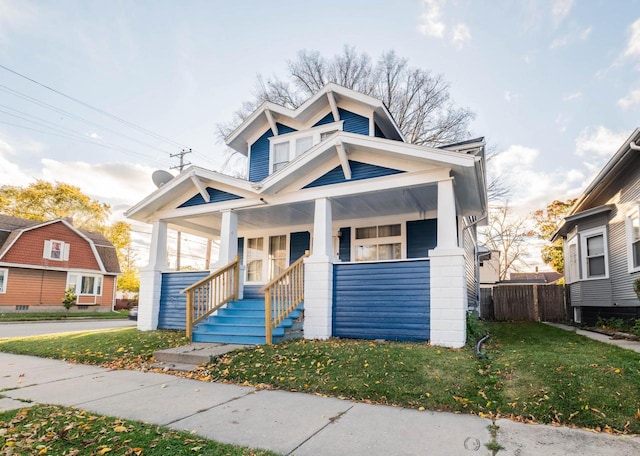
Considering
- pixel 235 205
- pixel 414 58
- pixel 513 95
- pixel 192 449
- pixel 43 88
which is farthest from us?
pixel 414 58

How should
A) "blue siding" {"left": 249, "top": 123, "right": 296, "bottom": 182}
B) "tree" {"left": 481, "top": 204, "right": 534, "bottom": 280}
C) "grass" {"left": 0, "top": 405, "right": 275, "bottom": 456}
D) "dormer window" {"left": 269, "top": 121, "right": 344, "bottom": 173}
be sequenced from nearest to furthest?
"grass" {"left": 0, "top": 405, "right": 275, "bottom": 456} < "dormer window" {"left": 269, "top": 121, "right": 344, "bottom": 173} < "blue siding" {"left": 249, "top": 123, "right": 296, "bottom": 182} < "tree" {"left": 481, "top": 204, "right": 534, "bottom": 280}

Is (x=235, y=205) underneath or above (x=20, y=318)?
above

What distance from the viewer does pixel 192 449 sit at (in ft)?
9.45

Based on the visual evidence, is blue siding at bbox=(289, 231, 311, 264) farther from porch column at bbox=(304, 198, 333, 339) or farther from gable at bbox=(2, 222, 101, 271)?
gable at bbox=(2, 222, 101, 271)

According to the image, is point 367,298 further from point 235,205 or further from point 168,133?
point 168,133

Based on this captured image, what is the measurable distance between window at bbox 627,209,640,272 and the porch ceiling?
16.4ft

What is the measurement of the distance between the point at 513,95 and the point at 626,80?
3.32 meters

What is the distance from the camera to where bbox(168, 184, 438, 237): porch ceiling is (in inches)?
331

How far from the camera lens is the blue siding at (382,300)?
6957 millimetres

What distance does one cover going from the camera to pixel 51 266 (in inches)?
966

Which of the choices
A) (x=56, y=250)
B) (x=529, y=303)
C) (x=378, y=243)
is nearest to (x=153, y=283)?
(x=378, y=243)

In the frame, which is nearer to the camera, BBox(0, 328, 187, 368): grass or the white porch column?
BBox(0, 328, 187, 368): grass

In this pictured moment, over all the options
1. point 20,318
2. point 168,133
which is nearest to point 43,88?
point 168,133

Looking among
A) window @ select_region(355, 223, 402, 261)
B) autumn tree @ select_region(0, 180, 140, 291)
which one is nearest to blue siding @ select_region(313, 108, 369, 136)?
window @ select_region(355, 223, 402, 261)
